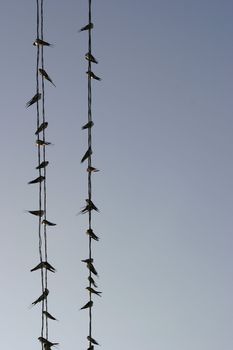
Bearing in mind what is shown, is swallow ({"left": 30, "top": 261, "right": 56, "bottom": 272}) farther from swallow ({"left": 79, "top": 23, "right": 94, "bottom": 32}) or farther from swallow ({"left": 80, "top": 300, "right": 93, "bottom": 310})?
swallow ({"left": 79, "top": 23, "right": 94, "bottom": 32})

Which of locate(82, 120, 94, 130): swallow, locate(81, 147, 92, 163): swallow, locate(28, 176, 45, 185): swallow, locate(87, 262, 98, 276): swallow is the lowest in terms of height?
locate(87, 262, 98, 276): swallow

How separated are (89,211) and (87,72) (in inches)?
68.9

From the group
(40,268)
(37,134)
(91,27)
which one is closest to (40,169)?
(37,134)

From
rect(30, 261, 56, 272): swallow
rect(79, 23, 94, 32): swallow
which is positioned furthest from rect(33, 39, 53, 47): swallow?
rect(30, 261, 56, 272): swallow

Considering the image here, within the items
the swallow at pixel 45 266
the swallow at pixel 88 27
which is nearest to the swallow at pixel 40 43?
the swallow at pixel 88 27

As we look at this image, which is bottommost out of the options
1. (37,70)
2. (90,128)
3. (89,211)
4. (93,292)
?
(93,292)

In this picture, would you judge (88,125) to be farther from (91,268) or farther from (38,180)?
(91,268)

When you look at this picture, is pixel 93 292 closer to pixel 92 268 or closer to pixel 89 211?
pixel 92 268

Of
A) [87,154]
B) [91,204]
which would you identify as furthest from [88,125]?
[91,204]

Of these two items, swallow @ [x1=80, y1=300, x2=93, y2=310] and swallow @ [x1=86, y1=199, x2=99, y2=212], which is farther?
swallow @ [x1=80, y1=300, x2=93, y2=310]

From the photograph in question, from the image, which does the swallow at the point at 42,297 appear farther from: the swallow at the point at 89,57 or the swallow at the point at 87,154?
the swallow at the point at 89,57

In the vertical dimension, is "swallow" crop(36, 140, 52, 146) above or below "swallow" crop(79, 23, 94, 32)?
below

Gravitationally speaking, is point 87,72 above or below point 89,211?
above

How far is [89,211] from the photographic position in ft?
27.5
